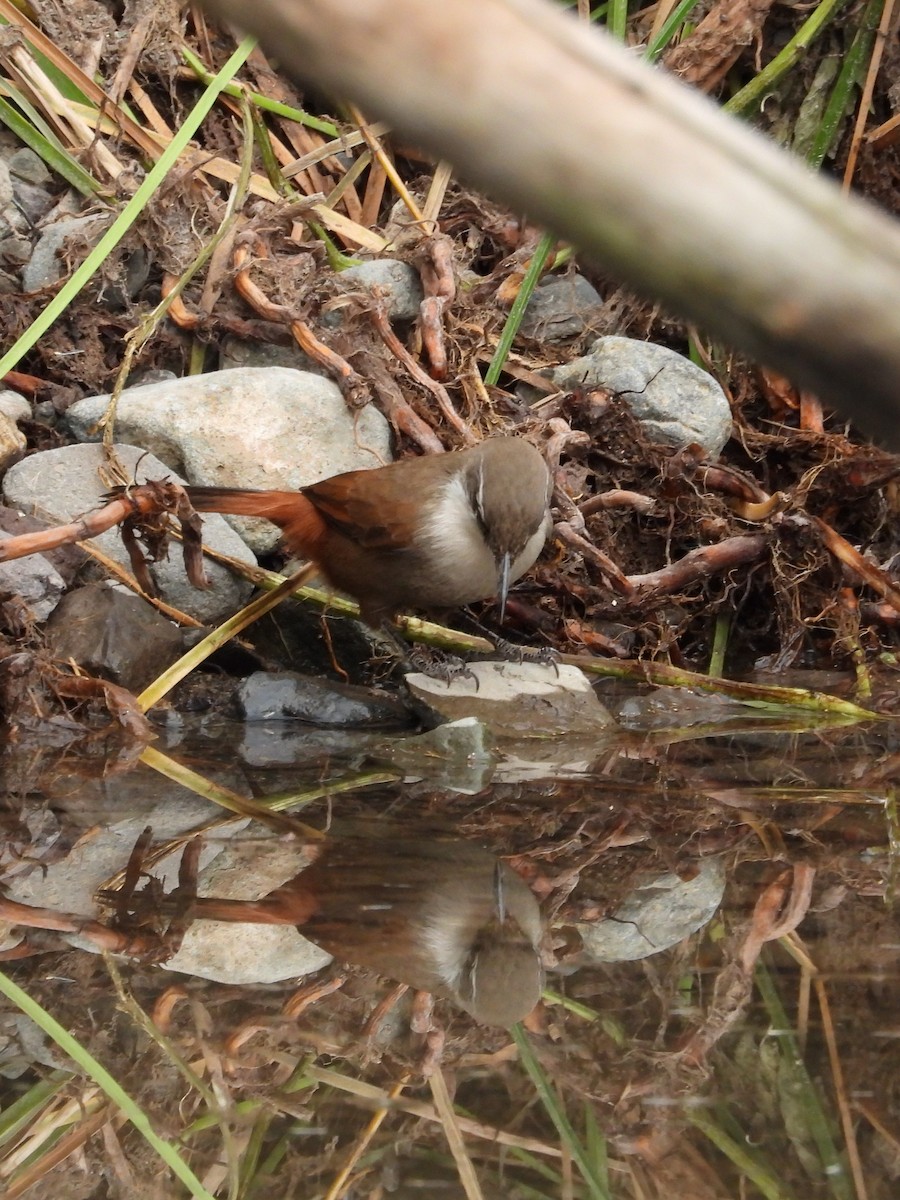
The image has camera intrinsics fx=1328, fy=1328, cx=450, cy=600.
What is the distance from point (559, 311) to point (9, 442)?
260 cm

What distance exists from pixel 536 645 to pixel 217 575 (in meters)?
1.23

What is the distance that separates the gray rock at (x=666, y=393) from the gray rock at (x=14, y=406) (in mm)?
2228

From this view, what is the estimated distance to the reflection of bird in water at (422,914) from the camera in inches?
90.5

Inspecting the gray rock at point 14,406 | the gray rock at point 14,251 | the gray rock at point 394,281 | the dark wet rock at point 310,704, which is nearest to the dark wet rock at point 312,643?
the dark wet rock at point 310,704

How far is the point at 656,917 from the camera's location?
260 centimetres

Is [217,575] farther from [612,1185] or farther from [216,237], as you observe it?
[612,1185]

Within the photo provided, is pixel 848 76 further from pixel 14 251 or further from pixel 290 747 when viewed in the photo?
pixel 290 747

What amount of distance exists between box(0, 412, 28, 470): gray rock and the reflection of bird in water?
253cm

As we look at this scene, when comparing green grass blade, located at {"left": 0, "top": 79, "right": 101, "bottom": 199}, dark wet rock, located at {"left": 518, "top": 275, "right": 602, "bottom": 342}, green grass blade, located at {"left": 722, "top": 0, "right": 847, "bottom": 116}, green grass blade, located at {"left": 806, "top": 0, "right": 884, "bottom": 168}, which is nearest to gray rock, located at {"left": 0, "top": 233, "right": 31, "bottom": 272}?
green grass blade, located at {"left": 0, "top": 79, "right": 101, "bottom": 199}

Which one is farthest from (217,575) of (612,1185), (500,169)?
(500,169)

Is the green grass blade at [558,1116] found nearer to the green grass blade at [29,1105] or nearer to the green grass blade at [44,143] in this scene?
the green grass blade at [29,1105]

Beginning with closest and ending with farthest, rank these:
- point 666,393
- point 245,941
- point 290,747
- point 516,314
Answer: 1. point 245,941
2. point 290,747
3. point 666,393
4. point 516,314

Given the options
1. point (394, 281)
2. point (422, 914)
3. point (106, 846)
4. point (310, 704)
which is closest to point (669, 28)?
point (394, 281)

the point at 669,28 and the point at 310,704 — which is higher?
the point at 669,28
